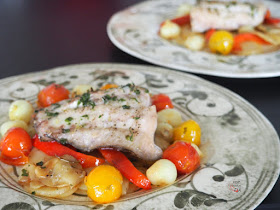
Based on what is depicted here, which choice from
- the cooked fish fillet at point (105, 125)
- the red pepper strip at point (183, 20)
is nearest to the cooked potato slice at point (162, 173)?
the cooked fish fillet at point (105, 125)

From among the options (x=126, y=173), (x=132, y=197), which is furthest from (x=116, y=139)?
(x=132, y=197)

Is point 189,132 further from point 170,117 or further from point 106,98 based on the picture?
point 106,98

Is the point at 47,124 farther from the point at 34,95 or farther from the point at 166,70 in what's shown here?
the point at 166,70

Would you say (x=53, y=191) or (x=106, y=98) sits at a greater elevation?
(x=106, y=98)

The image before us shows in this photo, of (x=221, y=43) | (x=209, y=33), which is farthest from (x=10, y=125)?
(x=209, y=33)

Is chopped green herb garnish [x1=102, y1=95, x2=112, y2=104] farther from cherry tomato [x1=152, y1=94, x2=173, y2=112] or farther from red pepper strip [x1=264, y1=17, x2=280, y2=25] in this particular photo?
red pepper strip [x1=264, y1=17, x2=280, y2=25]

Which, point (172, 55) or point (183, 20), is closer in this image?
point (172, 55)
